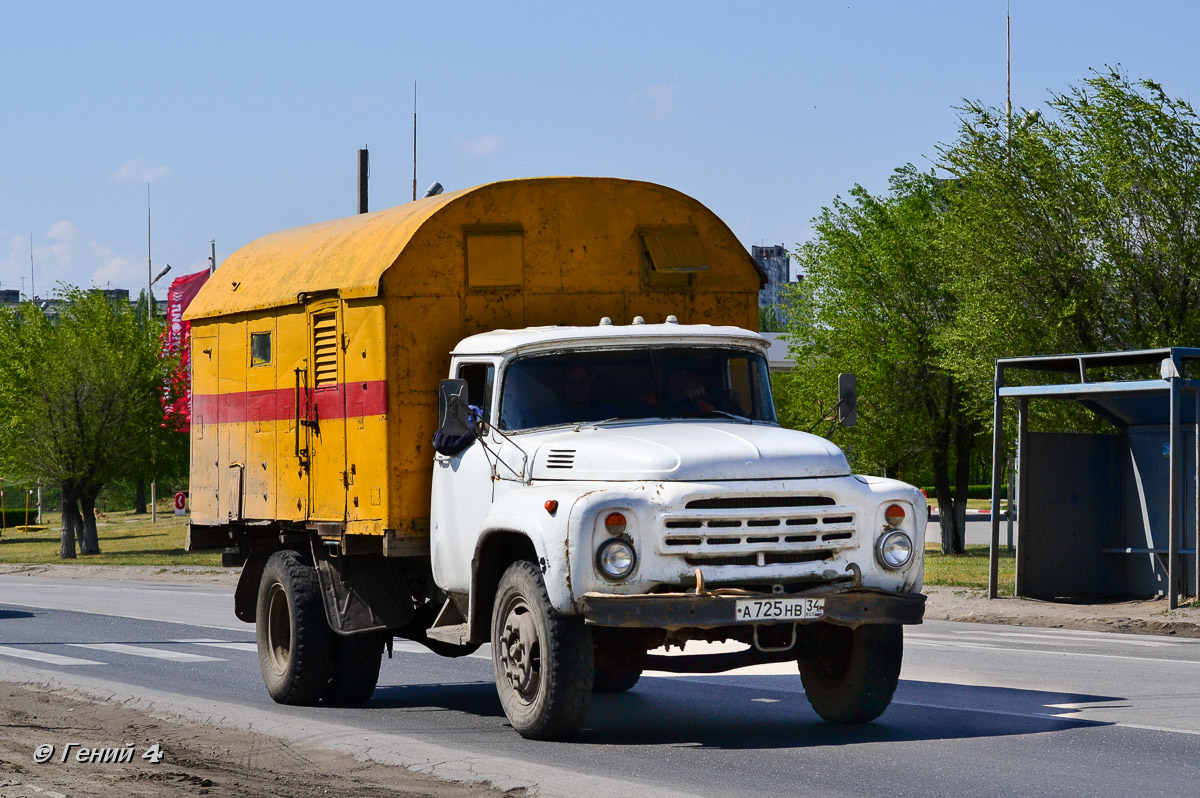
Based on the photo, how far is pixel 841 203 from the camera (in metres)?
44.7

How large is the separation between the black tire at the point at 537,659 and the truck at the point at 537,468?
16 millimetres

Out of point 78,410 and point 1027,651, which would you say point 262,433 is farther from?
point 78,410

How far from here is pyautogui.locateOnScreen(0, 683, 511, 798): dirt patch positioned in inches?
326

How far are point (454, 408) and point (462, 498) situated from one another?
2.54 feet

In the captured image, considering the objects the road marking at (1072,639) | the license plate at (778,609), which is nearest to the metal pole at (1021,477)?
the road marking at (1072,639)

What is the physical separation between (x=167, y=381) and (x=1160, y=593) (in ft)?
135

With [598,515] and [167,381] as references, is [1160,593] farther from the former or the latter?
[167,381]

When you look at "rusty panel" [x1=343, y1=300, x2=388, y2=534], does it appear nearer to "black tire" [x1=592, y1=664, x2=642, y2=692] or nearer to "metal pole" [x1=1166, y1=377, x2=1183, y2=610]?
"black tire" [x1=592, y1=664, x2=642, y2=692]

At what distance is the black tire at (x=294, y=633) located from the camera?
12.1 m

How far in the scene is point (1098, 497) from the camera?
2217 centimetres

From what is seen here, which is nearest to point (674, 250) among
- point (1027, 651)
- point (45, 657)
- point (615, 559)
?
point (615, 559)

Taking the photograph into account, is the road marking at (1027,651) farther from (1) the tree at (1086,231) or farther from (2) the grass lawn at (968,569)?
(1) the tree at (1086,231)

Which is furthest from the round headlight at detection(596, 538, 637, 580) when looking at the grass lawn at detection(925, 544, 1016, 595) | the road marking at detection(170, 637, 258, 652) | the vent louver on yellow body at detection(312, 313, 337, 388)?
the grass lawn at detection(925, 544, 1016, 595)

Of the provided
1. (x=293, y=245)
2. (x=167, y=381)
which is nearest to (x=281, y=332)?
(x=293, y=245)
